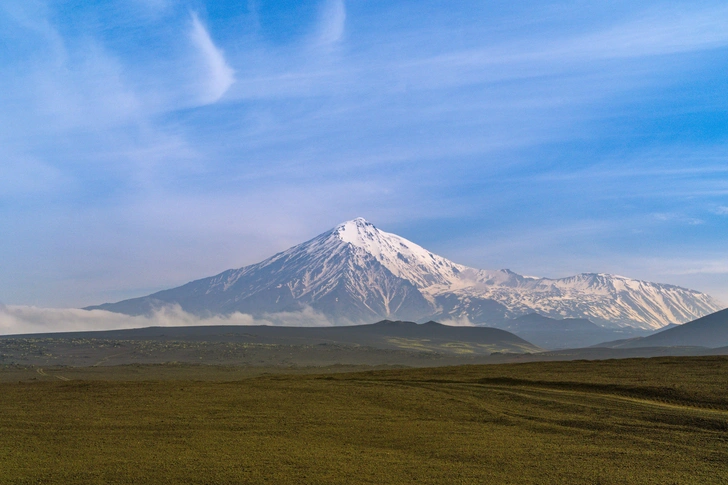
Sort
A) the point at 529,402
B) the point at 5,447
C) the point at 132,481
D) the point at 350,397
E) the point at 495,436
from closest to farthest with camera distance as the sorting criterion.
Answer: the point at 132,481, the point at 5,447, the point at 495,436, the point at 529,402, the point at 350,397

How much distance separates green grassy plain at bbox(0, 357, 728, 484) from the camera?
19.4m

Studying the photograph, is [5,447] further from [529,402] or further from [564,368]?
[564,368]

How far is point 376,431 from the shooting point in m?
25.7

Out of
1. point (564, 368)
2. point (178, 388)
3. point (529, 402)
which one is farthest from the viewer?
point (564, 368)

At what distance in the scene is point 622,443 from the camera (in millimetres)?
23250

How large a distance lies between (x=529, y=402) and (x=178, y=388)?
22.6 meters

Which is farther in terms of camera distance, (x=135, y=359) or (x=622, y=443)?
(x=135, y=359)

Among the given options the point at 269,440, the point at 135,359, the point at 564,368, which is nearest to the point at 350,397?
the point at 269,440

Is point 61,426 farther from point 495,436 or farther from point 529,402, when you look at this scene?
point 529,402

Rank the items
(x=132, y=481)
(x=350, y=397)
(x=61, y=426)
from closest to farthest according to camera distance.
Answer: (x=132, y=481) → (x=61, y=426) → (x=350, y=397)

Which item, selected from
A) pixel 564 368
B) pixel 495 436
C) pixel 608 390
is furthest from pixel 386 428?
pixel 564 368

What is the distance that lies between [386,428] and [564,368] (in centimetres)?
2775

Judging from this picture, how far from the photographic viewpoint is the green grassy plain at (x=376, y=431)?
19.4 meters

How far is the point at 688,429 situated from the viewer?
25.4 metres
